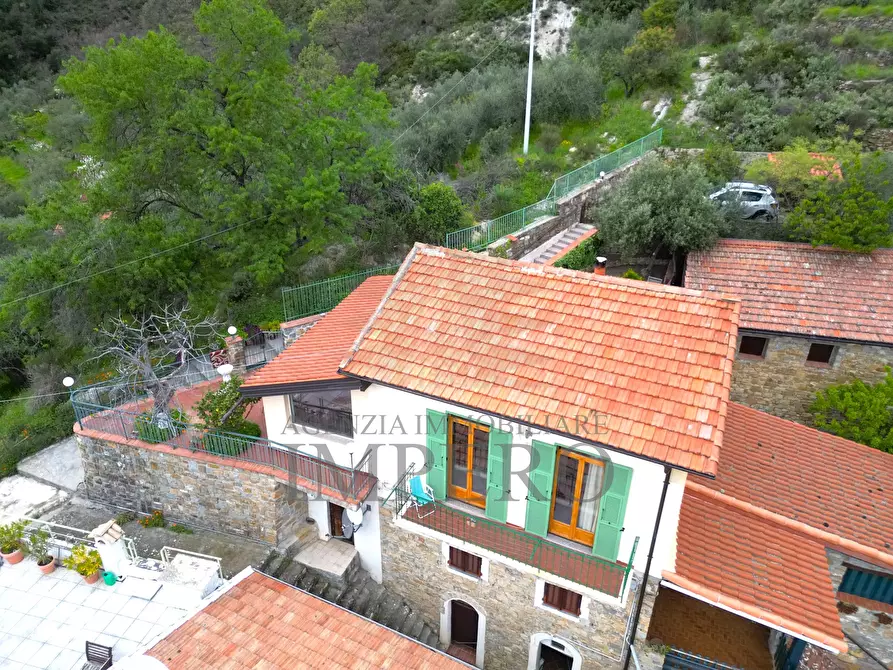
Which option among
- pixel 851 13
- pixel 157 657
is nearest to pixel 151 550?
pixel 157 657

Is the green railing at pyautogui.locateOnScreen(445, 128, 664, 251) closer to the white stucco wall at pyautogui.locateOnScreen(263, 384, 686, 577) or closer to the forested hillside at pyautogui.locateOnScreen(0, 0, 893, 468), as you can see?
the forested hillside at pyautogui.locateOnScreen(0, 0, 893, 468)

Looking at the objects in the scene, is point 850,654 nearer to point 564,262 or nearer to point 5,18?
point 564,262

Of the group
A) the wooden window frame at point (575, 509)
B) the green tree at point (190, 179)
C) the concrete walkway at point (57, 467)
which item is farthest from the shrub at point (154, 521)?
the wooden window frame at point (575, 509)

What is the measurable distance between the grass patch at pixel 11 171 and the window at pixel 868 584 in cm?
4681

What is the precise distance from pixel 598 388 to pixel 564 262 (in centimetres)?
1073

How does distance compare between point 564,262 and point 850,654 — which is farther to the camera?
point 564,262

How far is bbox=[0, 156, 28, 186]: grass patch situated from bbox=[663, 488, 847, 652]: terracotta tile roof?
146ft

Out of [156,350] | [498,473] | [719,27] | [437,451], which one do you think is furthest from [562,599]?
[719,27]

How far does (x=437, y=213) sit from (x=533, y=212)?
11.5ft

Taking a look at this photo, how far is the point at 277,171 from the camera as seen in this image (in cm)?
1541

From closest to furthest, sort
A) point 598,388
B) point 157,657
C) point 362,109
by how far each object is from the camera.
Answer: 1. point 598,388
2. point 157,657
3. point 362,109

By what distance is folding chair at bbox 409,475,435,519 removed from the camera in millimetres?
9665

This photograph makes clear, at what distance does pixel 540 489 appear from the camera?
873 centimetres

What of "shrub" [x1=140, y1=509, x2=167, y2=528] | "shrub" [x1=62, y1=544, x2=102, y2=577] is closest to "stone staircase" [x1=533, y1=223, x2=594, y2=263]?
"shrub" [x1=140, y1=509, x2=167, y2=528]
